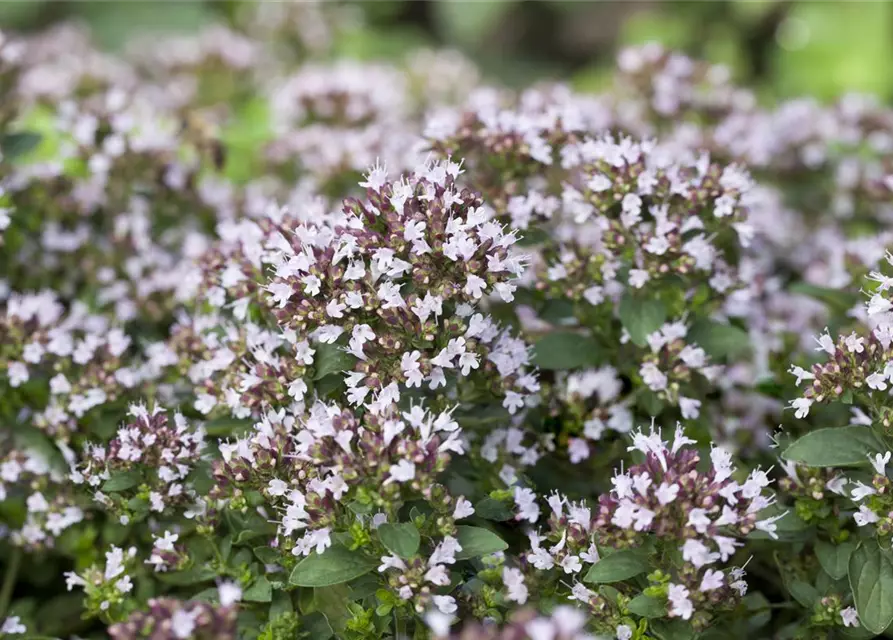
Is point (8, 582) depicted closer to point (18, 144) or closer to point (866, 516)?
point (18, 144)

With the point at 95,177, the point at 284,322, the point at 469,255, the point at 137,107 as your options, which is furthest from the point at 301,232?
the point at 137,107

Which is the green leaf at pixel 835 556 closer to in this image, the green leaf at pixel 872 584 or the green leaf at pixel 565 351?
the green leaf at pixel 872 584

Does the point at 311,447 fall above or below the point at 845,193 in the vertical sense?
below

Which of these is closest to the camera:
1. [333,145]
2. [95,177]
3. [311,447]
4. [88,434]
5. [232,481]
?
[311,447]

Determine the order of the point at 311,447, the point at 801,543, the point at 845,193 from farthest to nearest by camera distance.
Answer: the point at 845,193
the point at 801,543
the point at 311,447

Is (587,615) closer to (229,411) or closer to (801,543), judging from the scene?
(801,543)

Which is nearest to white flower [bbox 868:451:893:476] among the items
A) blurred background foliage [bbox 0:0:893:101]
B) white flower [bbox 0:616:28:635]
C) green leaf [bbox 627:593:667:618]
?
green leaf [bbox 627:593:667:618]
